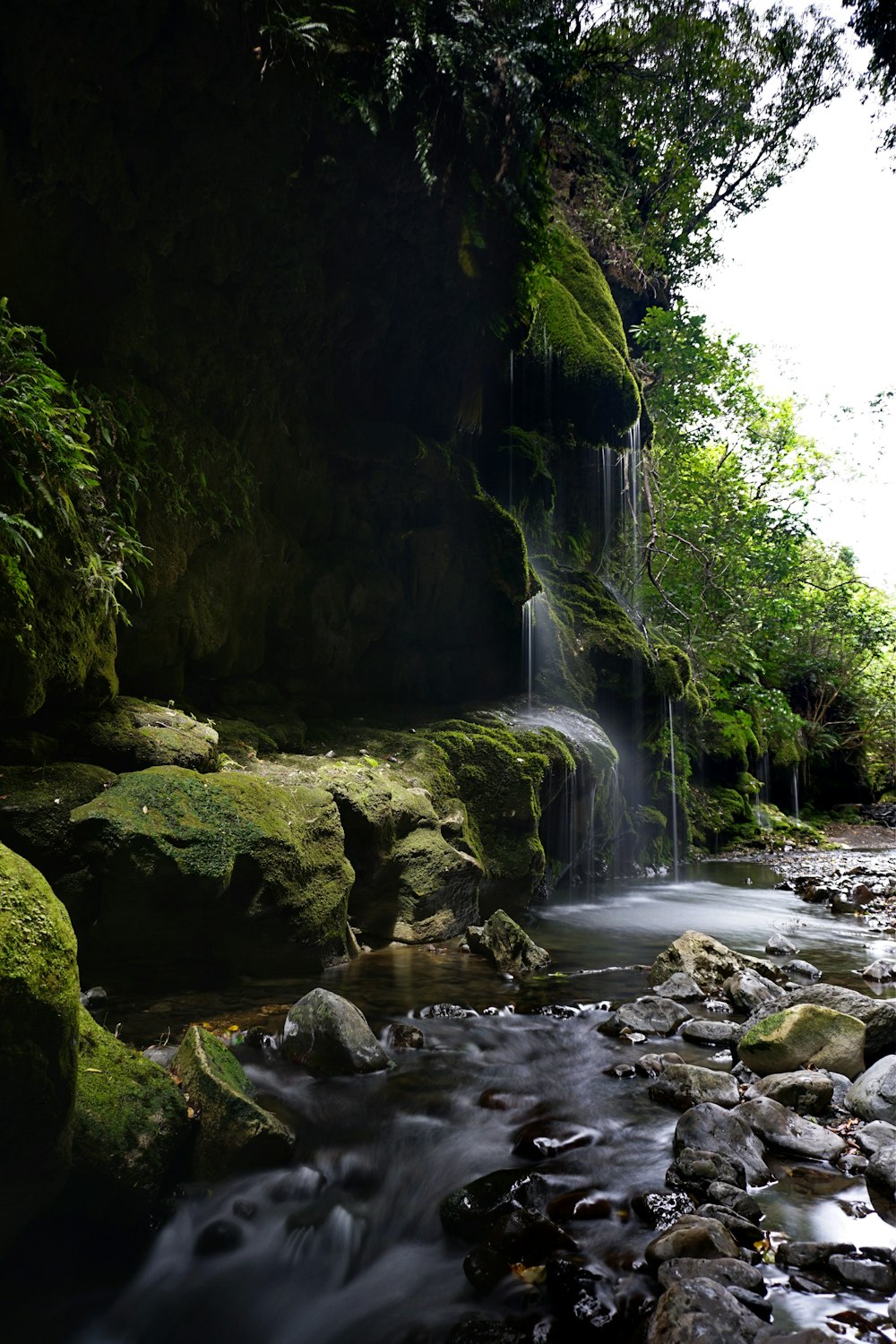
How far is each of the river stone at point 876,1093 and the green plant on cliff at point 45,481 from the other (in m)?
5.33

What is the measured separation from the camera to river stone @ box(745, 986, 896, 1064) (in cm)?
455

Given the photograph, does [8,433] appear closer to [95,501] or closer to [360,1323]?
[95,501]

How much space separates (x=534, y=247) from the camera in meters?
8.85

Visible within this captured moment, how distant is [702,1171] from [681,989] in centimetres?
289

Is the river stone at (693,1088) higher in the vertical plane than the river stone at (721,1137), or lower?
lower

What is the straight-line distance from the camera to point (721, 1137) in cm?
344

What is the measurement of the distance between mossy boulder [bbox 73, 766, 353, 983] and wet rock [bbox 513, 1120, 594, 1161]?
2412 mm

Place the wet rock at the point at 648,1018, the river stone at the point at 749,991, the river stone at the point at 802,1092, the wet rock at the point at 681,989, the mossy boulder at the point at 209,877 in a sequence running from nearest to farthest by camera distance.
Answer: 1. the river stone at the point at 802,1092
2. the mossy boulder at the point at 209,877
3. the wet rock at the point at 648,1018
4. the river stone at the point at 749,991
5. the wet rock at the point at 681,989

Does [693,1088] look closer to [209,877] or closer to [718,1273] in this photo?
[718,1273]

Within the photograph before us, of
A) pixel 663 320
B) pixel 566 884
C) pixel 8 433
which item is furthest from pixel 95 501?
pixel 663 320

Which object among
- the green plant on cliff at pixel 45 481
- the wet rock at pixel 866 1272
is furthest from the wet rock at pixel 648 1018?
the green plant on cliff at pixel 45 481

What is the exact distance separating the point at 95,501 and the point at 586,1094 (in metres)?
5.08

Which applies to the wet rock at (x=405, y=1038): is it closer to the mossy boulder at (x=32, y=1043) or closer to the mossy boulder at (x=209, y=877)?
the mossy boulder at (x=209, y=877)

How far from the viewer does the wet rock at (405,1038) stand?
4676 millimetres
